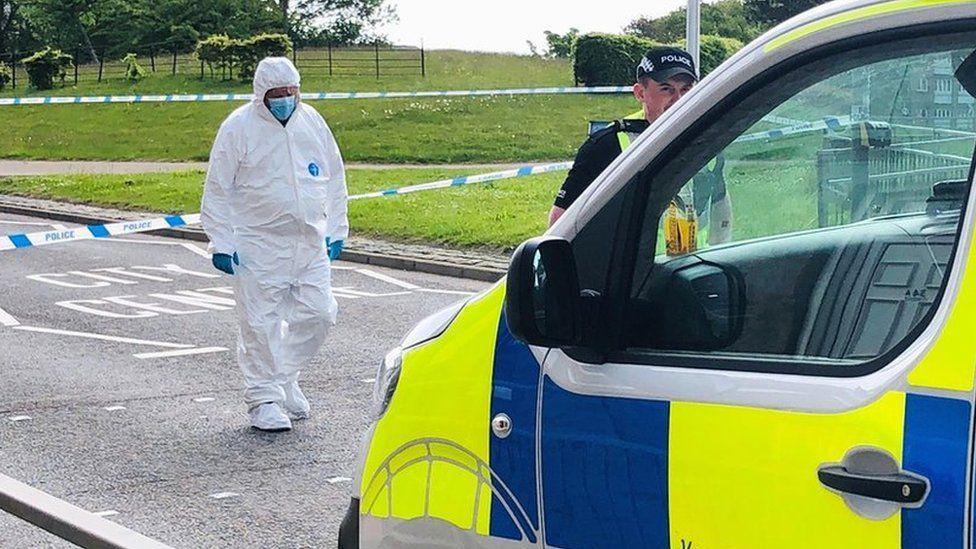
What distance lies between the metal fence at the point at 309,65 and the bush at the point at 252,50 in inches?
34.7

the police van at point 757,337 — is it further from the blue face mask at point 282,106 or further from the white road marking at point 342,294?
the white road marking at point 342,294

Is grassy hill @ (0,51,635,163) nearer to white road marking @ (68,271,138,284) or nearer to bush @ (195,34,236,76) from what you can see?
bush @ (195,34,236,76)

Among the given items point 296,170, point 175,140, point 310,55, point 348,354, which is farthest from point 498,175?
point 310,55

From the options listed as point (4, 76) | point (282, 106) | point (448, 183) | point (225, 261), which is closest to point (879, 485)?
point (225, 261)

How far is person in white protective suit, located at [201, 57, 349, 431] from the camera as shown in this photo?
23.8 ft

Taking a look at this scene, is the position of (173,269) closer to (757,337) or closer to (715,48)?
(757,337)

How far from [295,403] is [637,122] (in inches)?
103

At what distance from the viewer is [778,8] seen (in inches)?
268

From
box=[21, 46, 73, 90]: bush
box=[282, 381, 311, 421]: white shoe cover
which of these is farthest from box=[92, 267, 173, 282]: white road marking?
box=[21, 46, 73, 90]: bush

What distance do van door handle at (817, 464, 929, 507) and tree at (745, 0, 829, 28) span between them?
2439mm

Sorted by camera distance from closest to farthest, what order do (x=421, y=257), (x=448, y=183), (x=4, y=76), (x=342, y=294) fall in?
(x=342, y=294) < (x=421, y=257) < (x=448, y=183) < (x=4, y=76)

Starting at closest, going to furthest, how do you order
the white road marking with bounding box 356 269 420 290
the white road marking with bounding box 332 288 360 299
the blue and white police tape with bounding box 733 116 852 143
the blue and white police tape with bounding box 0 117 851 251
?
the blue and white police tape with bounding box 733 116 852 143 < the white road marking with bounding box 332 288 360 299 < the white road marking with bounding box 356 269 420 290 < the blue and white police tape with bounding box 0 117 851 251

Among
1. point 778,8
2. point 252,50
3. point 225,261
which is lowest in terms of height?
point 225,261

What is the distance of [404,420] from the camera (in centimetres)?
321
